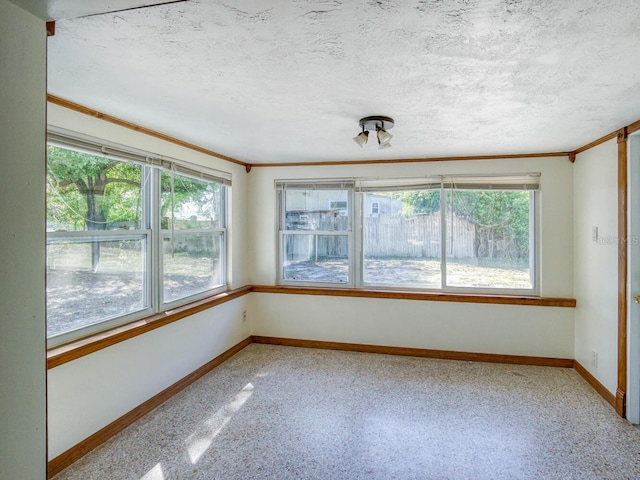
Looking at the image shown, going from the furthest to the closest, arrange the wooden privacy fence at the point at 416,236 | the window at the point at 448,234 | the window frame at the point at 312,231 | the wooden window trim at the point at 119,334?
the window frame at the point at 312,231 → the wooden privacy fence at the point at 416,236 → the window at the point at 448,234 → the wooden window trim at the point at 119,334

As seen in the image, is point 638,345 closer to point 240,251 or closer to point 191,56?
point 191,56

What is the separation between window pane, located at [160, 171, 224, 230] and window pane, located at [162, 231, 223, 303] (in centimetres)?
11

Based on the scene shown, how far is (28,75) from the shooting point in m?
0.95

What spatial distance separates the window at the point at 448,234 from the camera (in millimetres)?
3729

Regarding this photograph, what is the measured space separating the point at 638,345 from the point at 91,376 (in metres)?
3.87

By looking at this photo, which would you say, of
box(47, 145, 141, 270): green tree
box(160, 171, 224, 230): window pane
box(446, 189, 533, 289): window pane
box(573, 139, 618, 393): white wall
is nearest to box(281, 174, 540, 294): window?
box(446, 189, 533, 289): window pane

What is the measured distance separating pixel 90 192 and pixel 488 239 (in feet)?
12.3

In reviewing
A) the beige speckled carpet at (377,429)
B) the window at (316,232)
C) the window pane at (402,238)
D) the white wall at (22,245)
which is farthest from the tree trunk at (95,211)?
the window pane at (402,238)

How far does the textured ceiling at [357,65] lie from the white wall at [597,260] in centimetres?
46

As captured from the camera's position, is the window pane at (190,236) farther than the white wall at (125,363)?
Yes

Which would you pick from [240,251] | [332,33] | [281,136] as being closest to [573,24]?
[332,33]

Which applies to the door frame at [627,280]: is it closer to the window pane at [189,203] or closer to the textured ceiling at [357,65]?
the textured ceiling at [357,65]

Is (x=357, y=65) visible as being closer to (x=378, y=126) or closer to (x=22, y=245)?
(x=378, y=126)

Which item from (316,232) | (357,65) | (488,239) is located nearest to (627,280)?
(488,239)
